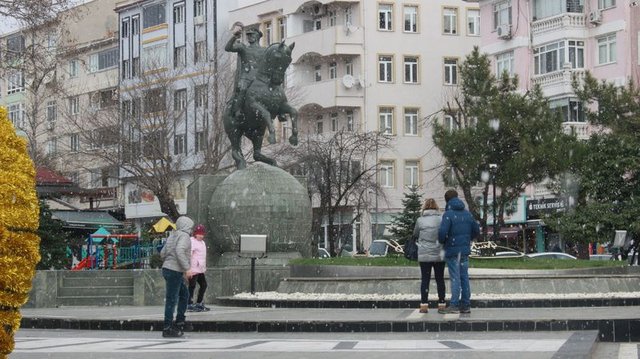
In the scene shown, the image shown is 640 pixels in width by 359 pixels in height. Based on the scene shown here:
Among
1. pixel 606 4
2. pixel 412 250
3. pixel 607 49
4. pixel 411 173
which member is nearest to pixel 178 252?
pixel 412 250

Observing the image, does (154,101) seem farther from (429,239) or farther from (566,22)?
(429,239)

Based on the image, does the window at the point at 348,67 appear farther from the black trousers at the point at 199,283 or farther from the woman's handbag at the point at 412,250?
the woman's handbag at the point at 412,250

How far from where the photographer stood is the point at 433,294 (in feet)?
68.2

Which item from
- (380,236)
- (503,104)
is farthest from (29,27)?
(380,236)

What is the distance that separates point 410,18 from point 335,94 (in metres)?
5.90

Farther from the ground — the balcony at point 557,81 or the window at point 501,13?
the window at point 501,13

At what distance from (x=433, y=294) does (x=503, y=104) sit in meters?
26.0

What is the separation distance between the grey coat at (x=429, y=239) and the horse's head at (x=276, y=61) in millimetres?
8237

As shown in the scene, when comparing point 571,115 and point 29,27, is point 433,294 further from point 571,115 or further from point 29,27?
point 571,115

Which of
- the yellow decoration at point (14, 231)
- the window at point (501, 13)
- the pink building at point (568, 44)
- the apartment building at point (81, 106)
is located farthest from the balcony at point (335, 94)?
the yellow decoration at point (14, 231)

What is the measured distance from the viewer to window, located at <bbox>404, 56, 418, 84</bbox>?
2638 inches

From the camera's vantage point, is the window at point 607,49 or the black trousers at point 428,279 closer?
the black trousers at point 428,279

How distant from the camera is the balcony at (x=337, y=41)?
6525cm

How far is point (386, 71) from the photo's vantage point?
219 feet
